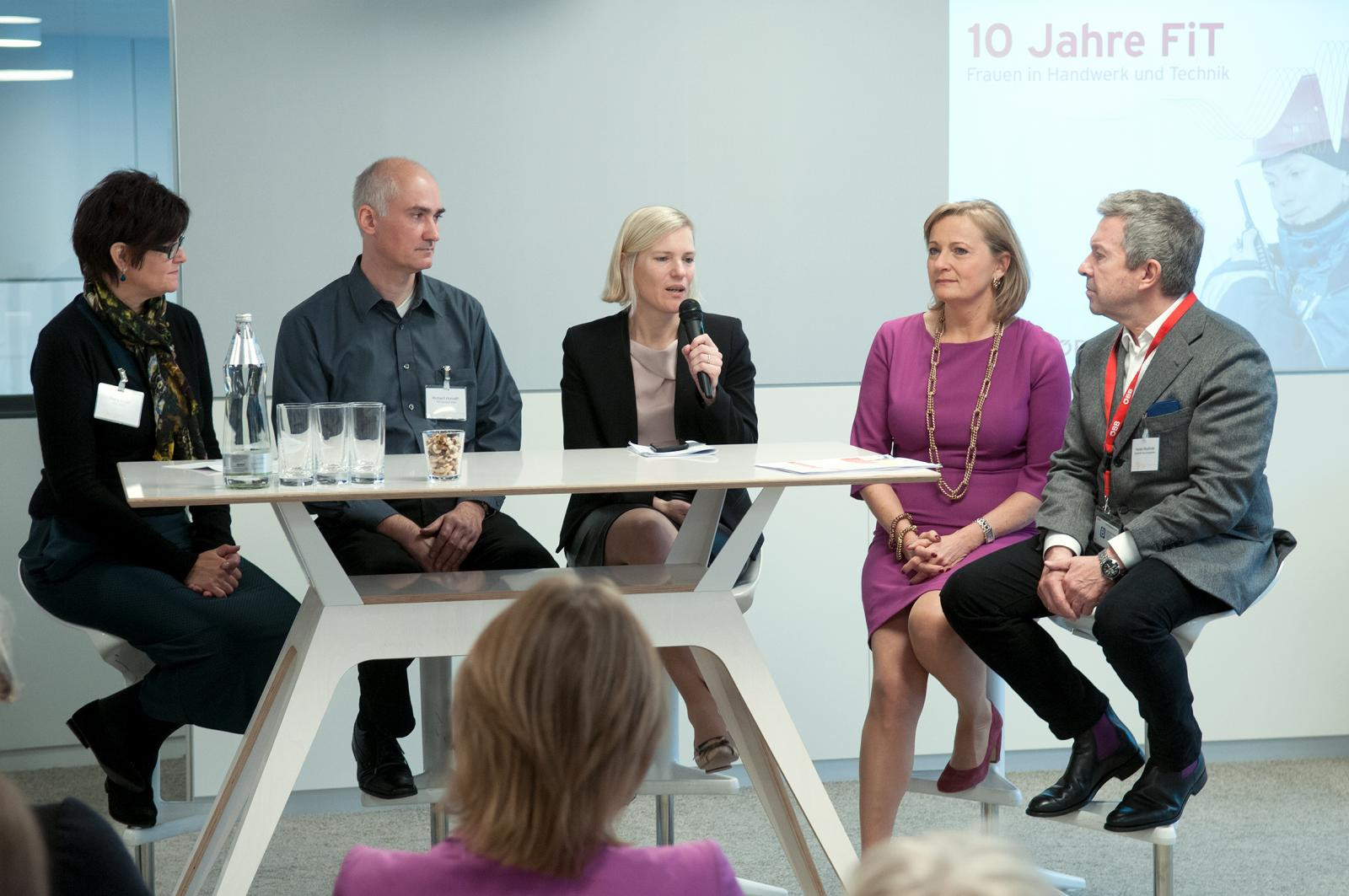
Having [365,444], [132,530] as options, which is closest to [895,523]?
[365,444]

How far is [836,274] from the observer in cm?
421

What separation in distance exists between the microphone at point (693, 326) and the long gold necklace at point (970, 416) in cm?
58

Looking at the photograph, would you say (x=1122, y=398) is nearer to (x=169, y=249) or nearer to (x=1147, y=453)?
(x=1147, y=453)

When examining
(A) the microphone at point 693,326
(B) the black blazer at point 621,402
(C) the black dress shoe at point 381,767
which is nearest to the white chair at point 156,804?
(C) the black dress shoe at point 381,767

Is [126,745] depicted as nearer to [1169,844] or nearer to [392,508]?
[392,508]

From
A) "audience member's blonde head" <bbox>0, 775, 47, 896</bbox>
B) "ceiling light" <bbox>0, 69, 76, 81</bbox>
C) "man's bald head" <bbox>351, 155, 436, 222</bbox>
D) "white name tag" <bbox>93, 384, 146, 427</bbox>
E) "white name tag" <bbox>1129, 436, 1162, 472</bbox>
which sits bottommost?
"audience member's blonde head" <bbox>0, 775, 47, 896</bbox>

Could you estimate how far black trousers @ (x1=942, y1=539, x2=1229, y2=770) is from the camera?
2.77 meters

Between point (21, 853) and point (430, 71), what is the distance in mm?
3262

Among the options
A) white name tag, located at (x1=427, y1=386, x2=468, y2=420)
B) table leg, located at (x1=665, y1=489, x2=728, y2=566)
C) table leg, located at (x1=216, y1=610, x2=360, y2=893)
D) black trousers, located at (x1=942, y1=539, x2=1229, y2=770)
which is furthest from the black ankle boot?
black trousers, located at (x1=942, y1=539, x2=1229, y2=770)

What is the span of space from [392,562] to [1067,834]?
6.32 feet

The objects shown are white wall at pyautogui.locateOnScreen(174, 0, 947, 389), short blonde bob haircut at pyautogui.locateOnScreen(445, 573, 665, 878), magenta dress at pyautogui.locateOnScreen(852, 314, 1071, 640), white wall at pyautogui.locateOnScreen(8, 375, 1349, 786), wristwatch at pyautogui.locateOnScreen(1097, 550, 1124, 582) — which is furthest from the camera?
white wall at pyautogui.locateOnScreen(8, 375, 1349, 786)

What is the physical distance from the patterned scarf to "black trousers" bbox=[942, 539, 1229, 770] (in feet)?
5.58

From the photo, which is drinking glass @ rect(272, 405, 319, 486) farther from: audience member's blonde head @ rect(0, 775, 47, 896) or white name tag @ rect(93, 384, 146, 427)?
audience member's blonde head @ rect(0, 775, 47, 896)

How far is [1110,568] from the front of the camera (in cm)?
291
